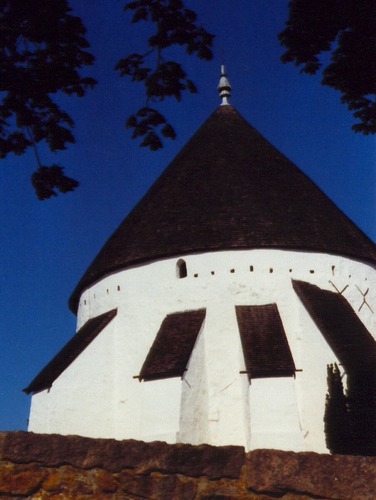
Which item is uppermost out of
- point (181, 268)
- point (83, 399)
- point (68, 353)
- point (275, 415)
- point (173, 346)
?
point (181, 268)

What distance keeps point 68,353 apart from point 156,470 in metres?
12.3

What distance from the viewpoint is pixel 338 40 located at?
21.0 feet

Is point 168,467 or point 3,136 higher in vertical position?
point 3,136

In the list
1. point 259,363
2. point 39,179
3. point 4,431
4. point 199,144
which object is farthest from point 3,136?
point 199,144

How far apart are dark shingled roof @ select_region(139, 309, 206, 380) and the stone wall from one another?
9.24 m

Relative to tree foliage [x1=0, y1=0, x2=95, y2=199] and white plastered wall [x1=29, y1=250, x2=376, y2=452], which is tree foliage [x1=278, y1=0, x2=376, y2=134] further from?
white plastered wall [x1=29, y1=250, x2=376, y2=452]

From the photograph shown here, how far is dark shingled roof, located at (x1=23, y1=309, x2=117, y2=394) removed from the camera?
51.5ft

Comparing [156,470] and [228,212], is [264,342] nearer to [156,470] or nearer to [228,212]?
[228,212]

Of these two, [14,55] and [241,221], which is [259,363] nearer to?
[241,221]

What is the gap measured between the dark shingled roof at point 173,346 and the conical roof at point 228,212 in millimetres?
1667

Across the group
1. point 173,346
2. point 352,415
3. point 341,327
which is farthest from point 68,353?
point 352,415

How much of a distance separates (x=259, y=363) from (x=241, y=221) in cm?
408

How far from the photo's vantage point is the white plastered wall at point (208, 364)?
13.2 m

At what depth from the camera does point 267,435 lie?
12.9 meters
